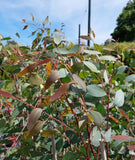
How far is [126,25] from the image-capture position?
31.6m

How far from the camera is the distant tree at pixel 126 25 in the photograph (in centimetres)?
3038

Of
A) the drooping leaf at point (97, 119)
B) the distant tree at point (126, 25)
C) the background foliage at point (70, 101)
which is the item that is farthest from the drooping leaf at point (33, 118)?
the distant tree at point (126, 25)

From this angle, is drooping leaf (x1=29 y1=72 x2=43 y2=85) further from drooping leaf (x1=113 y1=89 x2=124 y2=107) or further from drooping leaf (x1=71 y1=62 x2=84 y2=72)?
drooping leaf (x1=113 y1=89 x2=124 y2=107)

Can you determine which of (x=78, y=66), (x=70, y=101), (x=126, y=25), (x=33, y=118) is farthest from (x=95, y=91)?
(x=126, y=25)

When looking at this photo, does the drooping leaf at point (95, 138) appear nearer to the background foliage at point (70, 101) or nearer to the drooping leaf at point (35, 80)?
the background foliage at point (70, 101)

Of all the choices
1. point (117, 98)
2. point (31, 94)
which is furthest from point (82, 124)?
point (31, 94)

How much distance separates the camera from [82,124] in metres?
0.45

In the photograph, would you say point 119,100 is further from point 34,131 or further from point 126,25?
point 126,25

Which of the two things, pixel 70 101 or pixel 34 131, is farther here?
pixel 70 101

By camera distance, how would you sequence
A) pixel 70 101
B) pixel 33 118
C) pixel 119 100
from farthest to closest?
pixel 70 101 → pixel 119 100 → pixel 33 118

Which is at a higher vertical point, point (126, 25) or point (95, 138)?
point (126, 25)

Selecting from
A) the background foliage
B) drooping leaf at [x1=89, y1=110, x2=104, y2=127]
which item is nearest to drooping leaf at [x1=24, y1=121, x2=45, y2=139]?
the background foliage

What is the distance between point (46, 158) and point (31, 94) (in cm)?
41

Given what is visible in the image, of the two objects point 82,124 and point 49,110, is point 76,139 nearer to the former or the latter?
point 49,110
